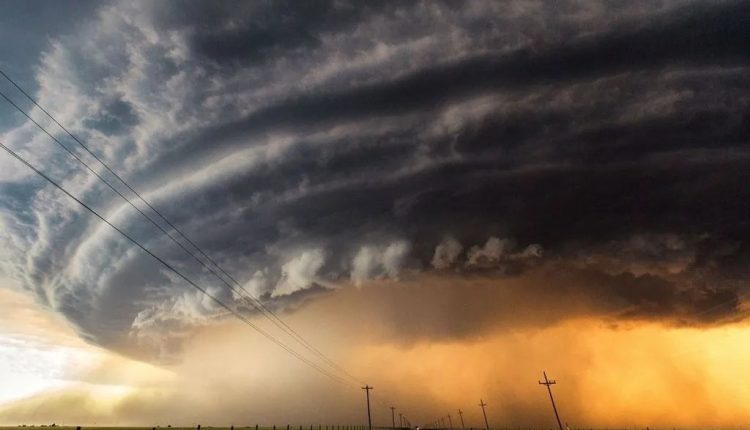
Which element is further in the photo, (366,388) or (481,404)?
(481,404)

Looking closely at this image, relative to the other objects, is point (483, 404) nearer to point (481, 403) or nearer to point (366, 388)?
point (481, 403)

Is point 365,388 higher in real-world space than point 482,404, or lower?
higher

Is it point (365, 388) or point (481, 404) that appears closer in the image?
point (365, 388)

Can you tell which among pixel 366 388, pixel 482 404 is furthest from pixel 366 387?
pixel 482 404

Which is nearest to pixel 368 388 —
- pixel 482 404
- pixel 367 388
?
A: pixel 367 388

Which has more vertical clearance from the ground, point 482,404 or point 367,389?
point 367,389

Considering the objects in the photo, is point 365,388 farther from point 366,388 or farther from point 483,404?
point 483,404

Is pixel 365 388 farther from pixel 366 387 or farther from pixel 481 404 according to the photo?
pixel 481 404
